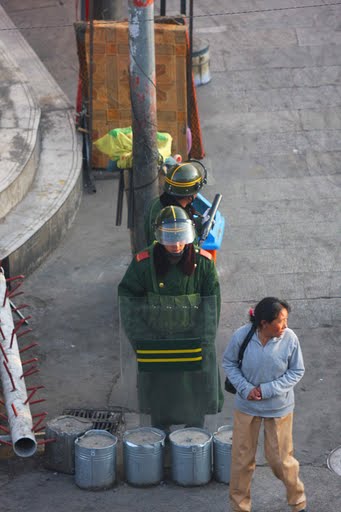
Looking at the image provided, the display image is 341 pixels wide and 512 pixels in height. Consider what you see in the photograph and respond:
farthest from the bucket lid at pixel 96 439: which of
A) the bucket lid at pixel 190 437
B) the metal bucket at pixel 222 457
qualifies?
the metal bucket at pixel 222 457

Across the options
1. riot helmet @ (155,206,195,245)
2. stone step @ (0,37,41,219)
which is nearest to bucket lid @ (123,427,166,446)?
riot helmet @ (155,206,195,245)

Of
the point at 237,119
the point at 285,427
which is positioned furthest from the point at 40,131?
the point at 285,427

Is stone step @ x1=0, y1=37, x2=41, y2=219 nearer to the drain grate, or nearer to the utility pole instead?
the utility pole

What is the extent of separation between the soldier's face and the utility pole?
245 cm

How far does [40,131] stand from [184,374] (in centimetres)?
624

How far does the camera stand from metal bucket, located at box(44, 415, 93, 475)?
323 inches

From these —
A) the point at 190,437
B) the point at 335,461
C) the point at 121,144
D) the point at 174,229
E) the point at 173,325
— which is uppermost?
the point at 174,229

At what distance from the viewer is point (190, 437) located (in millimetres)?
8133

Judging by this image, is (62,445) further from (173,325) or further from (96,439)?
(173,325)

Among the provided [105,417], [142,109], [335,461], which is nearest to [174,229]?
[105,417]

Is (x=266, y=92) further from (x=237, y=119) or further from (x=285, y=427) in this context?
(x=285, y=427)

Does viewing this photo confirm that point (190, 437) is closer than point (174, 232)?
No

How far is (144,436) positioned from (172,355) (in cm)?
61

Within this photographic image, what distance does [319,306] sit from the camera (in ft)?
35.0
